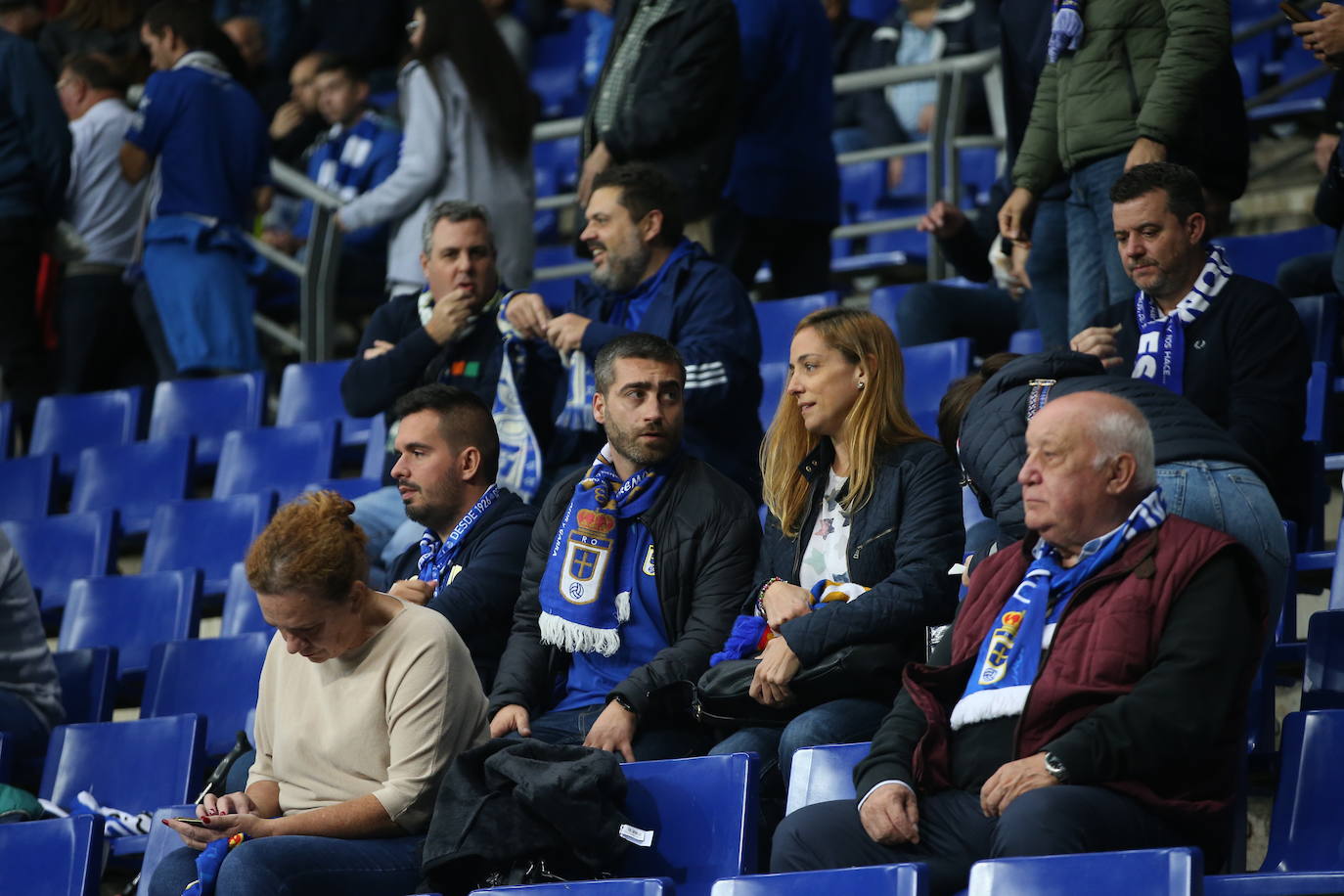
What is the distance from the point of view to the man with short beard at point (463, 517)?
3.99 m

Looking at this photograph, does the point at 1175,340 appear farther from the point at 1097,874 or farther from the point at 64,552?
the point at 64,552

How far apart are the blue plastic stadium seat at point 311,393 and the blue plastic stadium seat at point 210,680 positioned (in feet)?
5.87

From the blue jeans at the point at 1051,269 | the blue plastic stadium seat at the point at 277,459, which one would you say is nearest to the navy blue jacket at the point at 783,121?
the blue jeans at the point at 1051,269

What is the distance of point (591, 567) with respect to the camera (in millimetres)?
3734

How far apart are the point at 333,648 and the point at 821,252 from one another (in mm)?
3014

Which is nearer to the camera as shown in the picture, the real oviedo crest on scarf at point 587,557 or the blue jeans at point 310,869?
the blue jeans at point 310,869

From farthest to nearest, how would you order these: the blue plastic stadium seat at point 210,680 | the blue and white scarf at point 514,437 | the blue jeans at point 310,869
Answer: the blue and white scarf at point 514,437
the blue plastic stadium seat at point 210,680
the blue jeans at point 310,869

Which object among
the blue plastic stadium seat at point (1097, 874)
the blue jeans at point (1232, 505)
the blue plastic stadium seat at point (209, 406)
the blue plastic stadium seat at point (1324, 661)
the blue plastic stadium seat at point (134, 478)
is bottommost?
the blue plastic stadium seat at point (134, 478)

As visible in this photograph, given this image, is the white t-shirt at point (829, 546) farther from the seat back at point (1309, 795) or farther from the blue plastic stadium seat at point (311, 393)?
the blue plastic stadium seat at point (311, 393)

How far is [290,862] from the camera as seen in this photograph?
3072 mm

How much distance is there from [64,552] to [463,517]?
2.09 meters

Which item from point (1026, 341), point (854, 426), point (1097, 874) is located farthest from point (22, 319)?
point (1097, 874)

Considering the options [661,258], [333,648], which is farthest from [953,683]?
[661,258]

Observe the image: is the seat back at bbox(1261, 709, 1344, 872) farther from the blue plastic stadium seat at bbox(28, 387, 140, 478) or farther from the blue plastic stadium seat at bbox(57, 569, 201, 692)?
the blue plastic stadium seat at bbox(28, 387, 140, 478)
